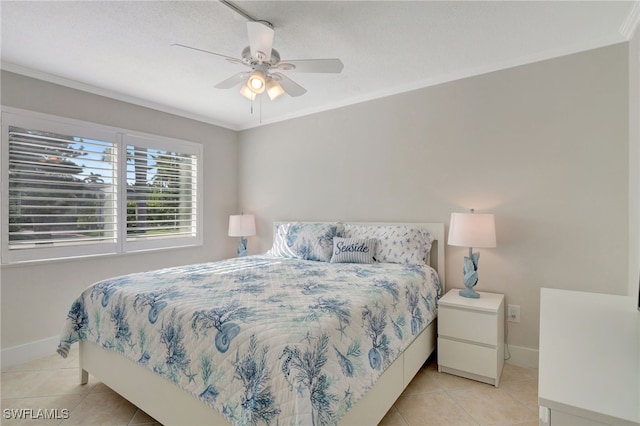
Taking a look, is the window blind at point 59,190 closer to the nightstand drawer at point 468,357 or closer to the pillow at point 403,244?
the pillow at point 403,244

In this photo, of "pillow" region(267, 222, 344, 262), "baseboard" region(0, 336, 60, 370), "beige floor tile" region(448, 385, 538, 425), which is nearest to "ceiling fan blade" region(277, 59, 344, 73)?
"pillow" region(267, 222, 344, 262)

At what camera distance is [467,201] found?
2744 mm

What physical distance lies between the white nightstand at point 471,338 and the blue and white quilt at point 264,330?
0.16 metres

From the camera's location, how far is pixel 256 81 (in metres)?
→ 2.08

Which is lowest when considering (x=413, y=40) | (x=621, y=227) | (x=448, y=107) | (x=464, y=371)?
(x=464, y=371)

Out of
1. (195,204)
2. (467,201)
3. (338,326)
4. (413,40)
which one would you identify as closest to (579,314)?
(338,326)

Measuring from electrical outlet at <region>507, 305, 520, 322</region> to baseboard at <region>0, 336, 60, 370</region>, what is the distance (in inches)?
158

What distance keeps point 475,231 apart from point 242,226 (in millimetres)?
2784

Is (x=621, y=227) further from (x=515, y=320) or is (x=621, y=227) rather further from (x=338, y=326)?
(x=338, y=326)

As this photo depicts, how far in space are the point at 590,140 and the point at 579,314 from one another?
59.9 inches

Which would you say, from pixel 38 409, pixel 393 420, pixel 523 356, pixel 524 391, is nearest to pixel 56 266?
pixel 38 409

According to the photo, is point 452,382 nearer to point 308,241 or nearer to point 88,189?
point 308,241

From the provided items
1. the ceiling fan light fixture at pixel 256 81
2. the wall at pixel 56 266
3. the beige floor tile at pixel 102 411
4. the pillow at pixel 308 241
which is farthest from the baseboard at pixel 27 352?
the ceiling fan light fixture at pixel 256 81

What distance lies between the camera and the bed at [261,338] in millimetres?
1195
